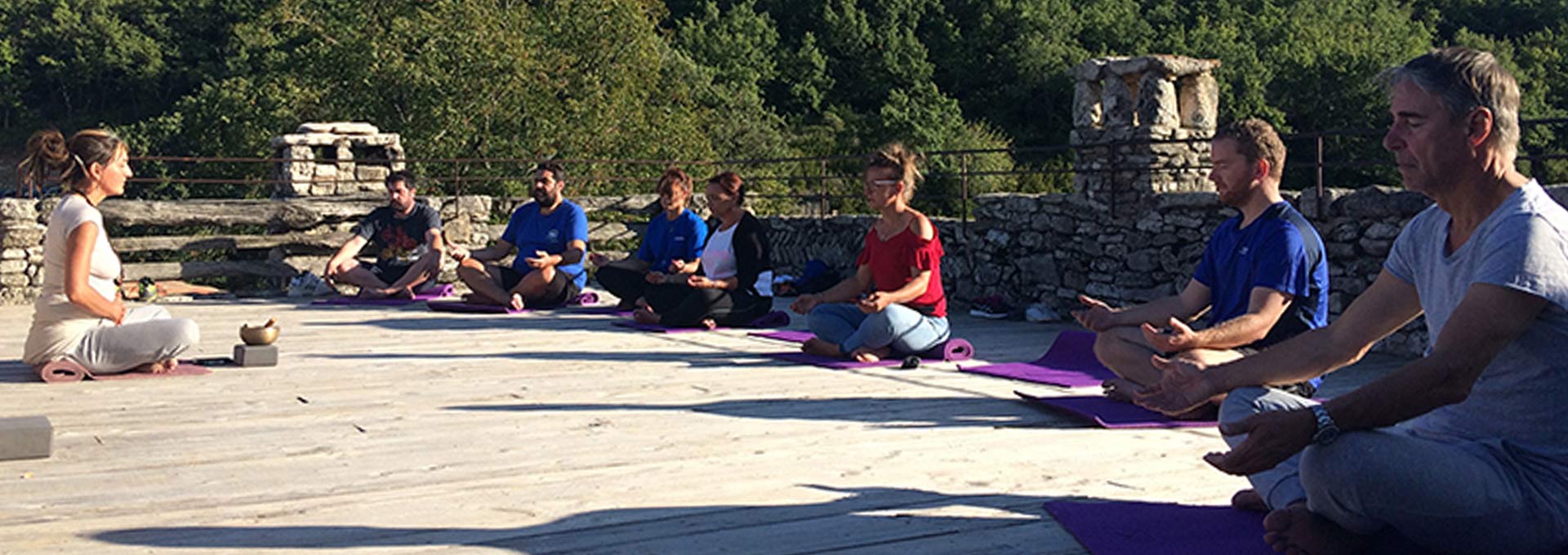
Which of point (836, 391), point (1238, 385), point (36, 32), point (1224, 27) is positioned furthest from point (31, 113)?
point (1238, 385)

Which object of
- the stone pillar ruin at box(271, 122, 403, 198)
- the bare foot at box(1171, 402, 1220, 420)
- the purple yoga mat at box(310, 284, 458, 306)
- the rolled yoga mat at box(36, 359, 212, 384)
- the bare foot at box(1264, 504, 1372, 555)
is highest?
the stone pillar ruin at box(271, 122, 403, 198)

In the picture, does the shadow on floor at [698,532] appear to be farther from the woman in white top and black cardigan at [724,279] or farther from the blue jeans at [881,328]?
the woman in white top and black cardigan at [724,279]

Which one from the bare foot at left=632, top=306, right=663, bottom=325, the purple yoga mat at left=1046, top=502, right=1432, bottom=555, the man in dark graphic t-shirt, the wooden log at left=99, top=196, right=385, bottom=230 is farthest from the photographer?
the wooden log at left=99, top=196, right=385, bottom=230

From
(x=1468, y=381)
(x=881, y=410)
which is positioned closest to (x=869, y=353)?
(x=881, y=410)

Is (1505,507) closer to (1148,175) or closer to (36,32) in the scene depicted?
(1148,175)

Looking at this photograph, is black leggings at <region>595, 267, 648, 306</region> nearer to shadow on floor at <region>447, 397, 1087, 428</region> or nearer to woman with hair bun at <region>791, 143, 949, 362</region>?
woman with hair bun at <region>791, 143, 949, 362</region>

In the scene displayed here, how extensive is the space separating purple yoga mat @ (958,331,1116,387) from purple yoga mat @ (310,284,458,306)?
17.1 ft

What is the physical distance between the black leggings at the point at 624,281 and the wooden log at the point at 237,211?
3.60 meters

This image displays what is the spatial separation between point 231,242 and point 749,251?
5.35 meters

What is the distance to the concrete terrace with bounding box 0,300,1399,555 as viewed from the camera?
2877 millimetres

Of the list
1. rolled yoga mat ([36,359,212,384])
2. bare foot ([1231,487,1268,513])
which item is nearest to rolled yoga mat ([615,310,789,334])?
rolled yoga mat ([36,359,212,384])

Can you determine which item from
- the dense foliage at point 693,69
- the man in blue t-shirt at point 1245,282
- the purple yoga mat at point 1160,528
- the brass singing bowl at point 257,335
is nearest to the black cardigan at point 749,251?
the brass singing bowl at point 257,335

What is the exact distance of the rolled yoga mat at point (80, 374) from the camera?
5.25 metres

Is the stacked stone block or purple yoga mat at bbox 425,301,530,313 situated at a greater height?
the stacked stone block
